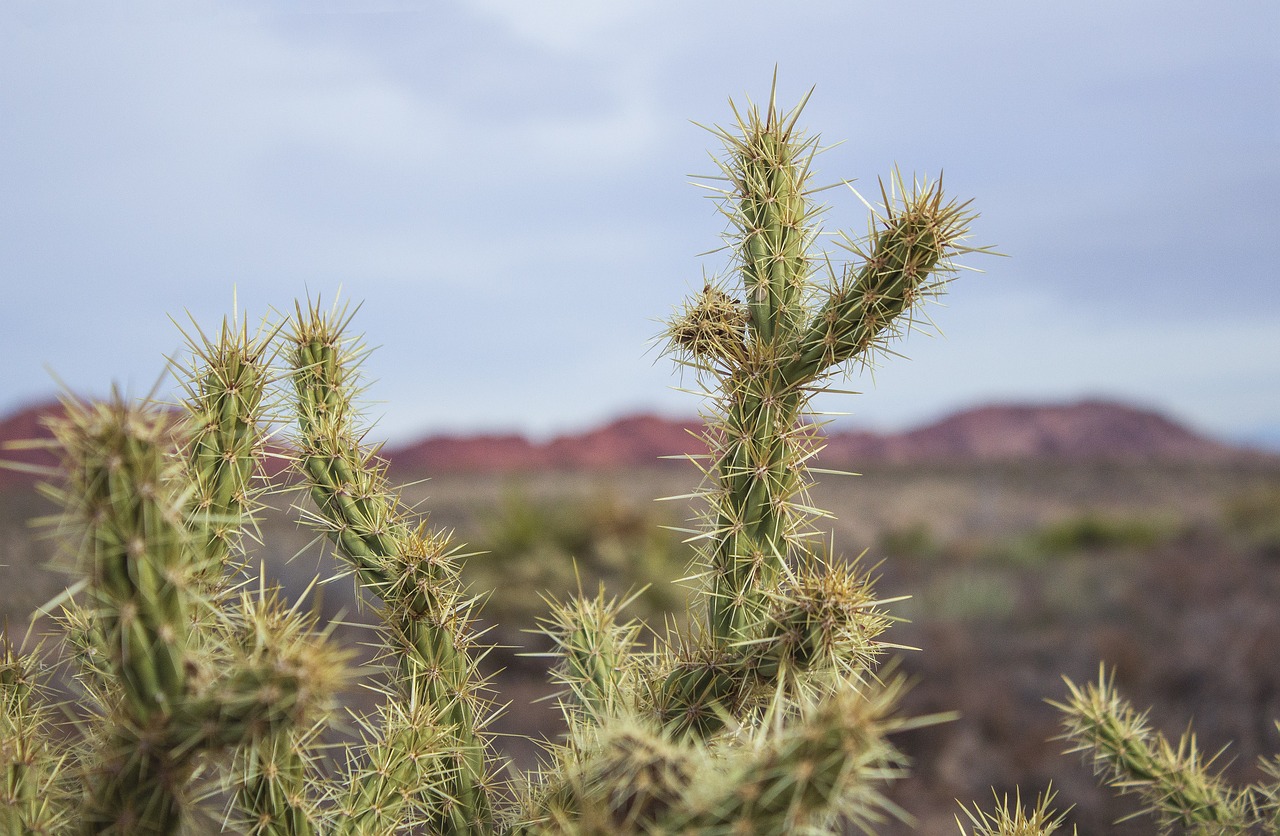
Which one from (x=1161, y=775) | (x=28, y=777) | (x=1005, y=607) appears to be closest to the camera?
(x=28, y=777)

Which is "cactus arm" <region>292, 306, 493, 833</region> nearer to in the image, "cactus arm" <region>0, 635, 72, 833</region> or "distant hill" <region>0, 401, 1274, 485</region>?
"cactus arm" <region>0, 635, 72, 833</region>

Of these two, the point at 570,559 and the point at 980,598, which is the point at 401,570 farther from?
the point at 980,598

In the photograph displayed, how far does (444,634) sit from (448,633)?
13 millimetres

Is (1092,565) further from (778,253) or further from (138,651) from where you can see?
(138,651)

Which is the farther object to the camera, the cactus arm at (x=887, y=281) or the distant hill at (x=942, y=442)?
the distant hill at (x=942, y=442)

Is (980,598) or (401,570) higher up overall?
(401,570)

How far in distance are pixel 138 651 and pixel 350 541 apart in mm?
800

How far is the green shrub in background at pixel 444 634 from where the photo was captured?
4.90ft

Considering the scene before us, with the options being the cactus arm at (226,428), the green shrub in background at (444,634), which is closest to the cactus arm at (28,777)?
the green shrub in background at (444,634)

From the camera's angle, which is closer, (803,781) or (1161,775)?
(803,781)

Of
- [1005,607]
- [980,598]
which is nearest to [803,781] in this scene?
[1005,607]

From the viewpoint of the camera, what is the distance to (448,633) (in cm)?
233

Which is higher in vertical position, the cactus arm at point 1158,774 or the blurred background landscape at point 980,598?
the cactus arm at point 1158,774

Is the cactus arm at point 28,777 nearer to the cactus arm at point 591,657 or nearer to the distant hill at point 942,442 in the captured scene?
the cactus arm at point 591,657
